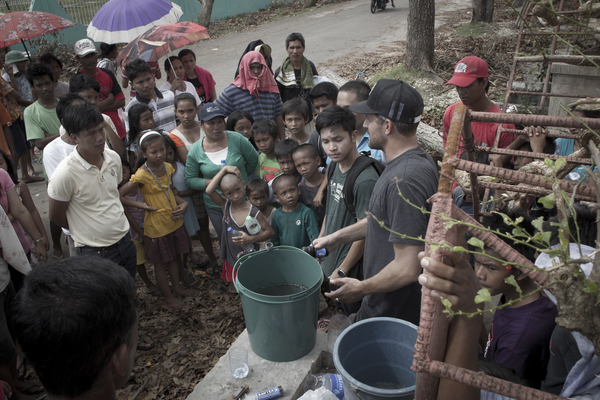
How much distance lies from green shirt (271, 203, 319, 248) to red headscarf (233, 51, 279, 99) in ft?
7.01

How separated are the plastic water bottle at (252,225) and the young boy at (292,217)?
0.20m

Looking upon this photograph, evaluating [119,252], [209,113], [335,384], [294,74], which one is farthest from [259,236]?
[294,74]

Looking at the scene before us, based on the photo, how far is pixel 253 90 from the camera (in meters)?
5.29

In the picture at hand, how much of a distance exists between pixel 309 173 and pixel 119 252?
1934 millimetres

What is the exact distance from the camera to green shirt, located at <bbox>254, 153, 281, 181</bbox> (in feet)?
14.8

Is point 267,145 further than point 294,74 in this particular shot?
No

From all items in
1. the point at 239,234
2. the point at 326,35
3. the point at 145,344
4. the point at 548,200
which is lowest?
the point at 145,344

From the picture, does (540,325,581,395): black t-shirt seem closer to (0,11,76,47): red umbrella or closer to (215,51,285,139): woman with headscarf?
(215,51,285,139): woman with headscarf

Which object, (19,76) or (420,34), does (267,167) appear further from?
(420,34)

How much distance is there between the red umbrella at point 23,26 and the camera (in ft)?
18.4

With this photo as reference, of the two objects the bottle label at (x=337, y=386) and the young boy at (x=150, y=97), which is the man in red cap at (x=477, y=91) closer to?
the bottle label at (x=337, y=386)

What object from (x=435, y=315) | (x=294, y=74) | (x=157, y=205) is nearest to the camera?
(x=435, y=315)

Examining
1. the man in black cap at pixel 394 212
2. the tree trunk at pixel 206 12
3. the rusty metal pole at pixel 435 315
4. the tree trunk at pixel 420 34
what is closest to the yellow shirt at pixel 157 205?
the man in black cap at pixel 394 212

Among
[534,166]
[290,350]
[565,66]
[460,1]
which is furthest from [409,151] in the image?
[460,1]
